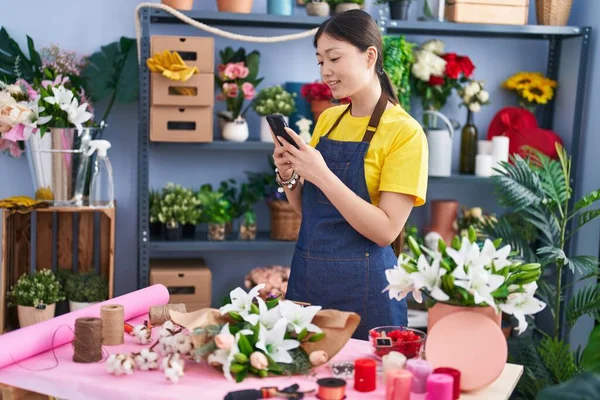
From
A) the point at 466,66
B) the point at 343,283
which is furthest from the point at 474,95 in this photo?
the point at 343,283

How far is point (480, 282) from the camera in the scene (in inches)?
61.6

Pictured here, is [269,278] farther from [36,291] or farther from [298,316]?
[298,316]

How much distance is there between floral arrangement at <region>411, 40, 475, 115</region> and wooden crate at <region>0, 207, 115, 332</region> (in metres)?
1.72

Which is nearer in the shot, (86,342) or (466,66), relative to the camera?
(86,342)

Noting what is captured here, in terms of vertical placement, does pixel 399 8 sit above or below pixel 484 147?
above

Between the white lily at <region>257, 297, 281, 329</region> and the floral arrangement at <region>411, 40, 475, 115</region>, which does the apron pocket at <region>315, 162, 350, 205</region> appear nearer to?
the white lily at <region>257, 297, 281, 329</region>

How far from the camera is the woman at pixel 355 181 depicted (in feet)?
6.81

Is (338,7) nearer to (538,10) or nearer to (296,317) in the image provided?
(538,10)

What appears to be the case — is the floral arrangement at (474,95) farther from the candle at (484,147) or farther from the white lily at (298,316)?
the white lily at (298,316)

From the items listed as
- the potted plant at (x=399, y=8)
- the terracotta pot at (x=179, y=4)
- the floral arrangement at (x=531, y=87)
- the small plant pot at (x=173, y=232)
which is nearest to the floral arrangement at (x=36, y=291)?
the small plant pot at (x=173, y=232)

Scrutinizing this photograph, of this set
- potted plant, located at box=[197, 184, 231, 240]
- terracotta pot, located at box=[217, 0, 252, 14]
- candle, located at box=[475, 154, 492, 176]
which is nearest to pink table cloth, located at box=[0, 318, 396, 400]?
potted plant, located at box=[197, 184, 231, 240]

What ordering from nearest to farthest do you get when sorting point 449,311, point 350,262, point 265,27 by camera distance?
point 449,311
point 350,262
point 265,27

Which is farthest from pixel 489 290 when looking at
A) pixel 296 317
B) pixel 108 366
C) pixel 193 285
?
pixel 193 285

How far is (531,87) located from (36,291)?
2.73 meters
